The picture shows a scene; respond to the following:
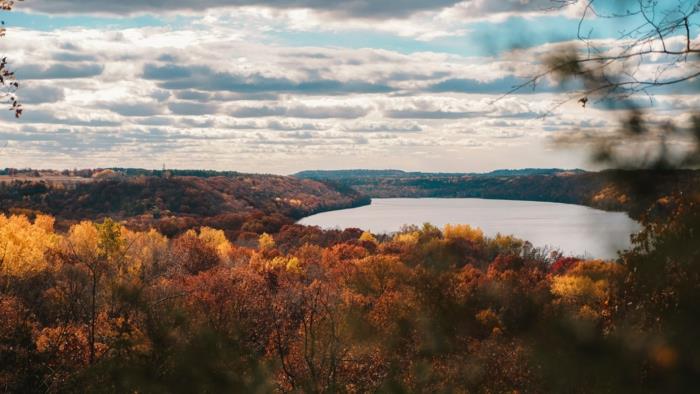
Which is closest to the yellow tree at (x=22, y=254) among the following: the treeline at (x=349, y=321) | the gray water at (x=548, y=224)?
the treeline at (x=349, y=321)

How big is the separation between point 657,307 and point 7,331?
64.9 feet

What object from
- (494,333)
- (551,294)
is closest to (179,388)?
(494,333)

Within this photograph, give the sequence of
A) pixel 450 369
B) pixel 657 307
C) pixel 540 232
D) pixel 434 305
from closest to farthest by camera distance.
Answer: pixel 657 307 → pixel 450 369 → pixel 434 305 → pixel 540 232

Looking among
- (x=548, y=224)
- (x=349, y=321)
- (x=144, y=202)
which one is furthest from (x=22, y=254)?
(x=144, y=202)

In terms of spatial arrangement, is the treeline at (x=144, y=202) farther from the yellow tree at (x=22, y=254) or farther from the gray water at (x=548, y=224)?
the yellow tree at (x=22, y=254)

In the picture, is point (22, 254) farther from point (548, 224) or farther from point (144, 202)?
point (144, 202)

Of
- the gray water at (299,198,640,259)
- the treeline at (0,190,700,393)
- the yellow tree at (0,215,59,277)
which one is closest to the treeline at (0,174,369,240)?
the gray water at (299,198,640,259)

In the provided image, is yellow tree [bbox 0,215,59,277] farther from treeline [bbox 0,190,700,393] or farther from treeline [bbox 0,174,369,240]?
treeline [bbox 0,174,369,240]

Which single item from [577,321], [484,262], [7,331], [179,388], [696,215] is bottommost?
[484,262]

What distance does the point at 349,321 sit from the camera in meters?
24.8

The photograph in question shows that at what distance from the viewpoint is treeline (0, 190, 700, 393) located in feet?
12.6

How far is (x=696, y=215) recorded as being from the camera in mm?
3551

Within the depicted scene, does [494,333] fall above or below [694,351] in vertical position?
below

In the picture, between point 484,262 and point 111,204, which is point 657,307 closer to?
point 484,262
